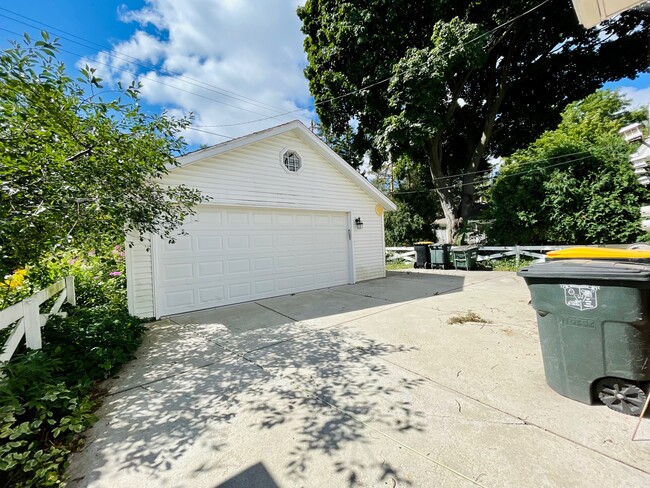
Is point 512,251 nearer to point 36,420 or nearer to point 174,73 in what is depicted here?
point 36,420

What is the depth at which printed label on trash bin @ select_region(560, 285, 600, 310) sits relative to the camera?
2.06 metres

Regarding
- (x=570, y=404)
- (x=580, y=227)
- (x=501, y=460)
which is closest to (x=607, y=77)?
(x=580, y=227)

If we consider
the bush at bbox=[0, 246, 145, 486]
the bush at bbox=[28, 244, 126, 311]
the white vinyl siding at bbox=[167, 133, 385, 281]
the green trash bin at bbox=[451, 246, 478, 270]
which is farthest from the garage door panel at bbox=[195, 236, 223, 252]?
the green trash bin at bbox=[451, 246, 478, 270]

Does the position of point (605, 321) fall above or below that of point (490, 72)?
below

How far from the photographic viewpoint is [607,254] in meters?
2.32

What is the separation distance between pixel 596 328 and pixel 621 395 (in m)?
0.55

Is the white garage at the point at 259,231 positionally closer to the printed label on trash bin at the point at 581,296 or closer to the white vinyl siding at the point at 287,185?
the white vinyl siding at the point at 287,185

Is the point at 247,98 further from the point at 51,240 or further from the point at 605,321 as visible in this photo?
the point at 605,321

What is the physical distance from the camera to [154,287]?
5070 mm

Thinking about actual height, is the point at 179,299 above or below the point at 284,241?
below

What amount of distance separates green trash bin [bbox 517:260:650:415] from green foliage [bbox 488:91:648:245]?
942cm

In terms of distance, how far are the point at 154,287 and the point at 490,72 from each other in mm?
16549

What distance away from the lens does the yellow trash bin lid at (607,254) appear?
2.16m

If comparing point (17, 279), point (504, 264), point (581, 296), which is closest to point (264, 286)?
point (17, 279)
